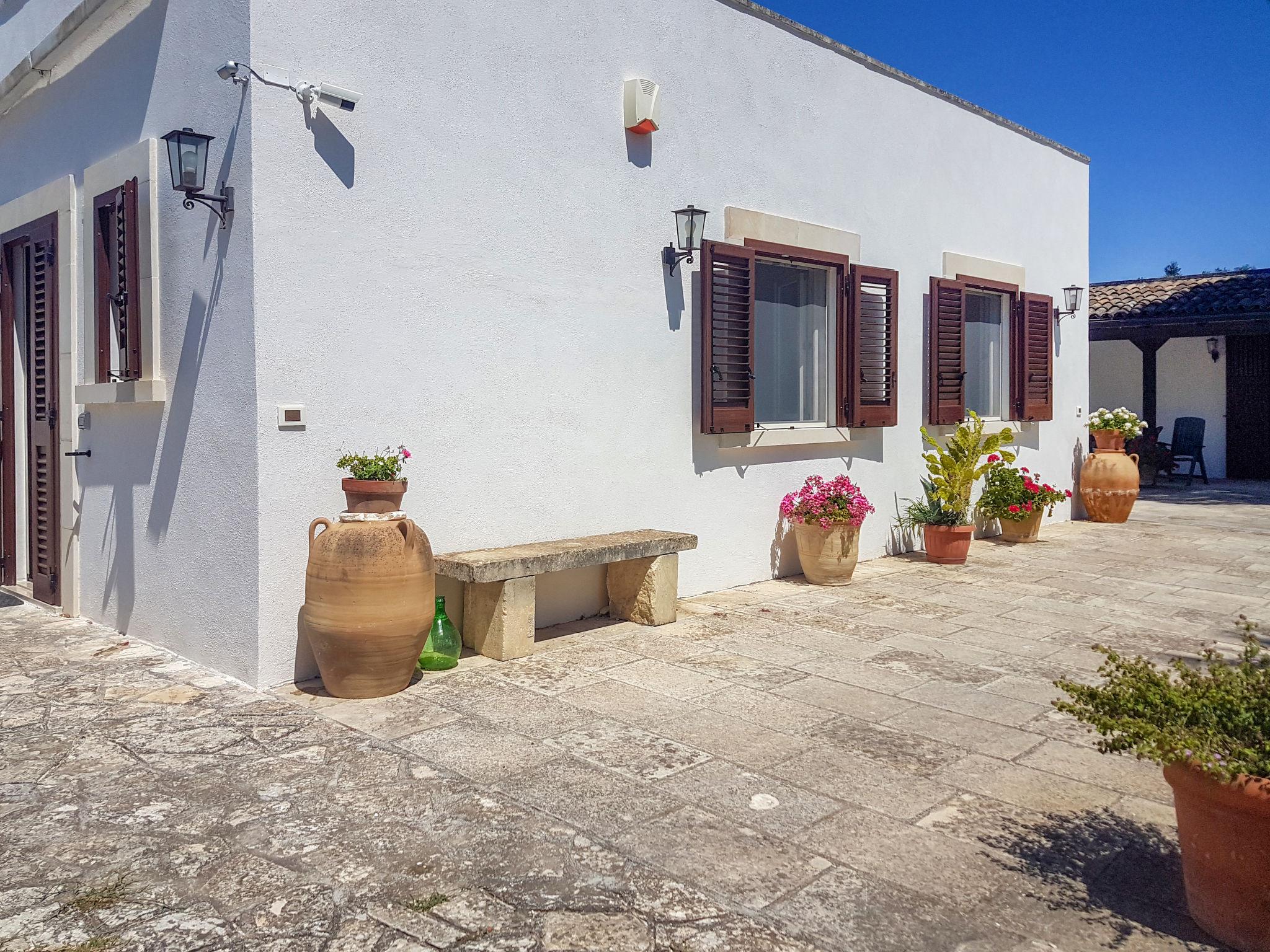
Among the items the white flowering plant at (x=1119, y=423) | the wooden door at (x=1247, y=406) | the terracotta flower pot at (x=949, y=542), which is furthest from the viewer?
the wooden door at (x=1247, y=406)

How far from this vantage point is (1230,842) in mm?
2072

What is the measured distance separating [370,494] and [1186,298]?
14.9m

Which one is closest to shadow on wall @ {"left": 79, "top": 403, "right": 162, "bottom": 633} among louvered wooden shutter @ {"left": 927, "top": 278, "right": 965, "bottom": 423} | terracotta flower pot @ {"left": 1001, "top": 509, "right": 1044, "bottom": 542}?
louvered wooden shutter @ {"left": 927, "top": 278, "right": 965, "bottom": 423}

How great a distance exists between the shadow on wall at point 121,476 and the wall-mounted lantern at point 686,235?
2.86 meters

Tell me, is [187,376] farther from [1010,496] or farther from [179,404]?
[1010,496]

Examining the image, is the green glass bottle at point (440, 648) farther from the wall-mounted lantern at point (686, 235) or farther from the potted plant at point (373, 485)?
the wall-mounted lantern at point (686, 235)

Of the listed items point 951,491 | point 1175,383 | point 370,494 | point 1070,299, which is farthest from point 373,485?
point 1175,383

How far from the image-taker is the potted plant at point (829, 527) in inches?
252

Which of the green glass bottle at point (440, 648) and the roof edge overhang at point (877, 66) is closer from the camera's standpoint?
the green glass bottle at point (440, 648)

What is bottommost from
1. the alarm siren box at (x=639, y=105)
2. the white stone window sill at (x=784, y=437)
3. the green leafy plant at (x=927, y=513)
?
the green leafy plant at (x=927, y=513)

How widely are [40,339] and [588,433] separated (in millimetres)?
3234

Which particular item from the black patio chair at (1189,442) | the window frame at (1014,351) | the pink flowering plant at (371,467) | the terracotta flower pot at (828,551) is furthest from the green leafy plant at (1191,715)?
the black patio chair at (1189,442)

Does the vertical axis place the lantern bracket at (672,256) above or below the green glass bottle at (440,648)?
above

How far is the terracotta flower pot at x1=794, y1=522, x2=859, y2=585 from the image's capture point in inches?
252
